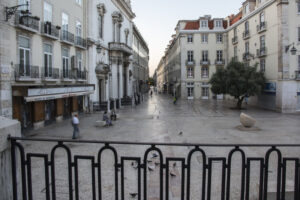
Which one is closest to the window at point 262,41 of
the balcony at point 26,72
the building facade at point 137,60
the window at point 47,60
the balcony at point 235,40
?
the balcony at point 235,40

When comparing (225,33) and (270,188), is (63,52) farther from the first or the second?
(225,33)

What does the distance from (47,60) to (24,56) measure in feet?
7.95

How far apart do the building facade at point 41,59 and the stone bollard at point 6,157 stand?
35.7ft

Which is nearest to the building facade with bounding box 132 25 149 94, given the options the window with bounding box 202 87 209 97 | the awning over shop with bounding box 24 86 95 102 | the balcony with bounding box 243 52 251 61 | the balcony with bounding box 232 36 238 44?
the window with bounding box 202 87 209 97

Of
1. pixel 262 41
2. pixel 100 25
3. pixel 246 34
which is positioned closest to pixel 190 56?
pixel 246 34

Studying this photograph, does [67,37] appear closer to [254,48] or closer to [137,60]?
[254,48]

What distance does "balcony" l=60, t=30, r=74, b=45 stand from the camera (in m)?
17.6

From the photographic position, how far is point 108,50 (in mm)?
29234

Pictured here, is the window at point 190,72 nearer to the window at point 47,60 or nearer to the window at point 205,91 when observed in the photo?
the window at point 205,91

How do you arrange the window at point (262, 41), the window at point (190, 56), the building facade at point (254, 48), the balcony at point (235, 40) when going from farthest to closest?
1. the window at point (190, 56)
2. the balcony at point (235, 40)
3. the window at point (262, 41)
4. the building facade at point (254, 48)

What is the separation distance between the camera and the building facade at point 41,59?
12234mm

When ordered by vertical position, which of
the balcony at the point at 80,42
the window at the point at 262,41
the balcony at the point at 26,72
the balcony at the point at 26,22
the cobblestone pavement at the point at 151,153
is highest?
the window at the point at 262,41

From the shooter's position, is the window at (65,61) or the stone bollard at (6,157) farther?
the window at (65,61)

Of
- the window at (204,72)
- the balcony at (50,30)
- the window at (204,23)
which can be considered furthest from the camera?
the window at (204,72)
